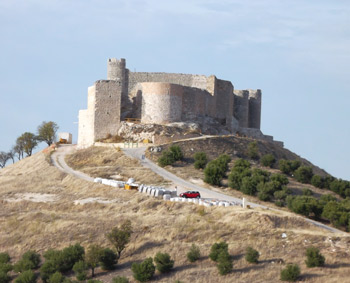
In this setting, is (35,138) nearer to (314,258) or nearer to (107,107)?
(107,107)

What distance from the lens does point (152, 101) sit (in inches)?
2393

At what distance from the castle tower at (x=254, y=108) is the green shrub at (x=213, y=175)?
21.9m

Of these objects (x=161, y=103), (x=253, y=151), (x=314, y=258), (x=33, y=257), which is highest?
(x=161, y=103)

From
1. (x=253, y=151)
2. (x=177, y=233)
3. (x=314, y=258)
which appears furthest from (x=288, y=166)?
(x=314, y=258)

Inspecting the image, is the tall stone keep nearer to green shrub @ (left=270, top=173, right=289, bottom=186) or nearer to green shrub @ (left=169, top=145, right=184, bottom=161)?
green shrub @ (left=169, top=145, right=184, bottom=161)

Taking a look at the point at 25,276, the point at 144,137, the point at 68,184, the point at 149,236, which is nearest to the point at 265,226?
the point at 149,236

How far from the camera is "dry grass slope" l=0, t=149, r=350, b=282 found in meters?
32.9

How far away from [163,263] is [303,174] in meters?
22.9

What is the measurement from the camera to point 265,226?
3697 cm

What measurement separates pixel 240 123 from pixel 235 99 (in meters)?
2.12

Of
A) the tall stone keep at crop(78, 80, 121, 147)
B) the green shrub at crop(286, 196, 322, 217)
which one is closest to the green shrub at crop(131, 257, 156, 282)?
the green shrub at crop(286, 196, 322, 217)

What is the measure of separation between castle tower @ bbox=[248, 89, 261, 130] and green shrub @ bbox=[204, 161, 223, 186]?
21928 millimetres

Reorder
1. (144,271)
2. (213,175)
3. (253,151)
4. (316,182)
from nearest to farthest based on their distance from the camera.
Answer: (144,271), (213,175), (316,182), (253,151)

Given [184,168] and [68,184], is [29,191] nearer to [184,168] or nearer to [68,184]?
[68,184]
